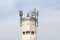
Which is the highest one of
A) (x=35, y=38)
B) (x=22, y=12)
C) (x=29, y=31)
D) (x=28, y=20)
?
(x=22, y=12)

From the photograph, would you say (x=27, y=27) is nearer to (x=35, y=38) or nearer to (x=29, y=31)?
(x=29, y=31)

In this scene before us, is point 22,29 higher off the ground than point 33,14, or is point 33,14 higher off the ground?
point 33,14

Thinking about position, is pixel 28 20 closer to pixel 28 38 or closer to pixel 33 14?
pixel 33 14

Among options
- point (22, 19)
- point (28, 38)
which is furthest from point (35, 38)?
point (22, 19)

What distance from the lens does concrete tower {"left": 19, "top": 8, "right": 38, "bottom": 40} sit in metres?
44.6

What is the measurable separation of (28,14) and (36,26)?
5718 mm

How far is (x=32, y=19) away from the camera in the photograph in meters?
45.5

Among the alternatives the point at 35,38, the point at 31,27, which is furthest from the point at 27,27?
the point at 35,38

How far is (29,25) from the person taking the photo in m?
44.8

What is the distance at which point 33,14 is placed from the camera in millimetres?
45656

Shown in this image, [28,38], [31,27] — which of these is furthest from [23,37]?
[31,27]

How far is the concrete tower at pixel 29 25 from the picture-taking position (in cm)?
4462

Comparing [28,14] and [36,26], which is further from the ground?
[28,14]

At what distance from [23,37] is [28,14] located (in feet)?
30.3
